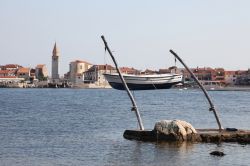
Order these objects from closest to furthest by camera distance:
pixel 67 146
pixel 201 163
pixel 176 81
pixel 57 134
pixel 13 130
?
1. pixel 201 163
2. pixel 67 146
3. pixel 57 134
4. pixel 13 130
5. pixel 176 81

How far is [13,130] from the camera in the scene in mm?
55250

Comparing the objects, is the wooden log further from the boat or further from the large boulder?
the boat

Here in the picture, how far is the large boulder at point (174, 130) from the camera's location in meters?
40.0

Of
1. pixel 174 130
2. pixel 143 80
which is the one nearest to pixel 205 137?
pixel 174 130

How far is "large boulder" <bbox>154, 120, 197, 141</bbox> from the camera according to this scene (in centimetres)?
3997

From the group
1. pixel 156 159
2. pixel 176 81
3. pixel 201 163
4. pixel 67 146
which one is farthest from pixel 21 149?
pixel 176 81

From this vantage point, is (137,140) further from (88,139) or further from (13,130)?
(13,130)

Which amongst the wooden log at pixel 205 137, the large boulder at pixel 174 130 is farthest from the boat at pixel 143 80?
the large boulder at pixel 174 130

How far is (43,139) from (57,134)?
14.0 ft

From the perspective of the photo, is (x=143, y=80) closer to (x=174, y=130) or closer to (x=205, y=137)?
(x=205, y=137)

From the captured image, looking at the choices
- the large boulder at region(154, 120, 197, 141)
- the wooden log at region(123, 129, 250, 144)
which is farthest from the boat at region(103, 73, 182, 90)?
the large boulder at region(154, 120, 197, 141)

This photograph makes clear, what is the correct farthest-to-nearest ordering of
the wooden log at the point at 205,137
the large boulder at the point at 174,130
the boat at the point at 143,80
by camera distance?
the boat at the point at 143,80, the wooden log at the point at 205,137, the large boulder at the point at 174,130

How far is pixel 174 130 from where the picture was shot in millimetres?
40188

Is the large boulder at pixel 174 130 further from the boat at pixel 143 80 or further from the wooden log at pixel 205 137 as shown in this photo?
the boat at pixel 143 80
